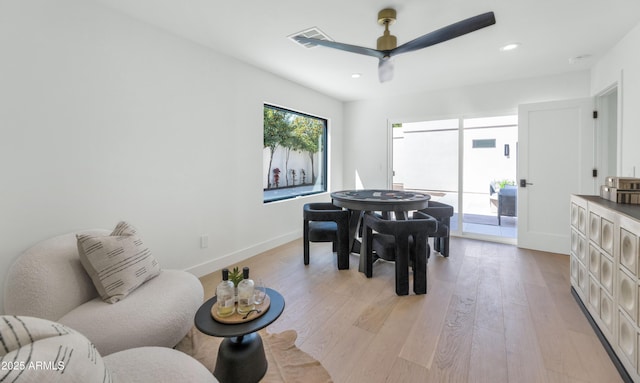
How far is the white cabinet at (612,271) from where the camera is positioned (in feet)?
4.77

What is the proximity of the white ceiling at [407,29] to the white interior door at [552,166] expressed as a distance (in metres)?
0.59

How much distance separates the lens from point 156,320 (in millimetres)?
1565

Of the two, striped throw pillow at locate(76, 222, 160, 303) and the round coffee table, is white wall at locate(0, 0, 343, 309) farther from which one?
the round coffee table

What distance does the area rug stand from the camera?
5.22 feet

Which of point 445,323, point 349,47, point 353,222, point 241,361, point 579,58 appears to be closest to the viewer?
point 241,361

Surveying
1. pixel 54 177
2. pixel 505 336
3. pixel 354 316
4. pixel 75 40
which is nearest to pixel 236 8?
pixel 75 40

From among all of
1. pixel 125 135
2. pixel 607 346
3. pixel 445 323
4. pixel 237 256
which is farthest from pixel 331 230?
pixel 607 346

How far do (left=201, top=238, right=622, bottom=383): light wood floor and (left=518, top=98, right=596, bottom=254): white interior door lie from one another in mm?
661

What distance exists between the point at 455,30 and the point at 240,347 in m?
2.48

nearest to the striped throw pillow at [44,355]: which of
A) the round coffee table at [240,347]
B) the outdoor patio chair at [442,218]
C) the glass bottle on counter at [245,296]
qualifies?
the round coffee table at [240,347]

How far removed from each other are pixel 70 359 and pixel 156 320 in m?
0.89

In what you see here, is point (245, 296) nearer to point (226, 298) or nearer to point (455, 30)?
point (226, 298)

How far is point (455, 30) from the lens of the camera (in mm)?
1938

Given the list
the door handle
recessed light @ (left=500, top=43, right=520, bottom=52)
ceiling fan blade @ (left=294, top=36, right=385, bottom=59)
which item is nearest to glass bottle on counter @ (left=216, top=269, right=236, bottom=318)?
ceiling fan blade @ (left=294, top=36, right=385, bottom=59)
